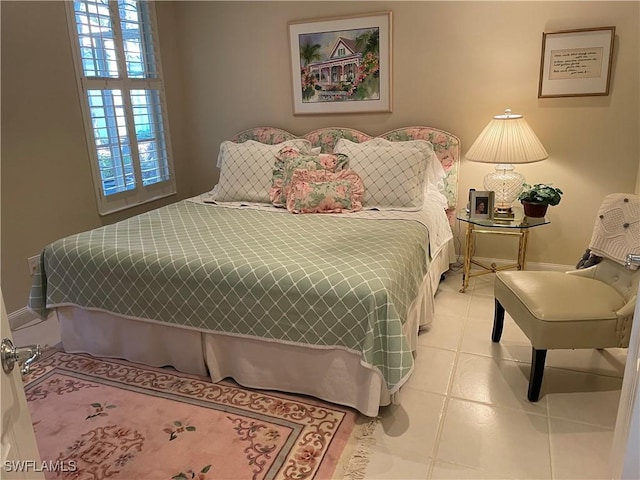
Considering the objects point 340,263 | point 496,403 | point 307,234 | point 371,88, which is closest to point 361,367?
point 340,263

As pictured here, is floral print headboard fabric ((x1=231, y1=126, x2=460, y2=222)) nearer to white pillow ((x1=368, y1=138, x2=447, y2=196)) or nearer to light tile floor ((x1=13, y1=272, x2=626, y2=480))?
white pillow ((x1=368, y1=138, x2=447, y2=196))

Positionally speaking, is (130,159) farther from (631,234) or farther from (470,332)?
(631,234)

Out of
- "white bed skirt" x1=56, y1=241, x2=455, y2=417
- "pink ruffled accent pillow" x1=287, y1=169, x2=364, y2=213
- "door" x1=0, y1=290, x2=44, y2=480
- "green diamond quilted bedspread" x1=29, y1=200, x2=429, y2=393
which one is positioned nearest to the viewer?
"door" x1=0, y1=290, x2=44, y2=480

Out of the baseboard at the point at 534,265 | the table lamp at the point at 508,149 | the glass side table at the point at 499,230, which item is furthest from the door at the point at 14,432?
the baseboard at the point at 534,265

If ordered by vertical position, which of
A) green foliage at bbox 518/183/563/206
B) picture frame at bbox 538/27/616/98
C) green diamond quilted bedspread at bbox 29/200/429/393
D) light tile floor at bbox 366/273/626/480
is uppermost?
picture frame at bbox 538/27/616/98

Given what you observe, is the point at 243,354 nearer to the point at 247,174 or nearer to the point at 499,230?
the point at 247,174

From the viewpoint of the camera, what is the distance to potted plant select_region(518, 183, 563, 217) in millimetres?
3000

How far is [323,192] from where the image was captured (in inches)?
118

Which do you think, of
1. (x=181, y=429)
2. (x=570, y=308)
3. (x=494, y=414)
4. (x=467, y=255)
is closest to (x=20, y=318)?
(x=181, y=429)

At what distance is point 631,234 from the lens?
218 cm

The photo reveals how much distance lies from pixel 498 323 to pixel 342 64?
7.38 feet

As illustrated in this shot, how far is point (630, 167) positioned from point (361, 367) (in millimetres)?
2401

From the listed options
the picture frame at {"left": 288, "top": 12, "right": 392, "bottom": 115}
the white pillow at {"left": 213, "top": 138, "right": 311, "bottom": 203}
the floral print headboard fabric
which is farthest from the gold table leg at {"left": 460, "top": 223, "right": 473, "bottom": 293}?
the white pillow at {"left": 213, "top": 138, "right": 311, "bottom": 203}

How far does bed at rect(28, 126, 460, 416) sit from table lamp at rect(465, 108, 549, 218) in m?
0.39
